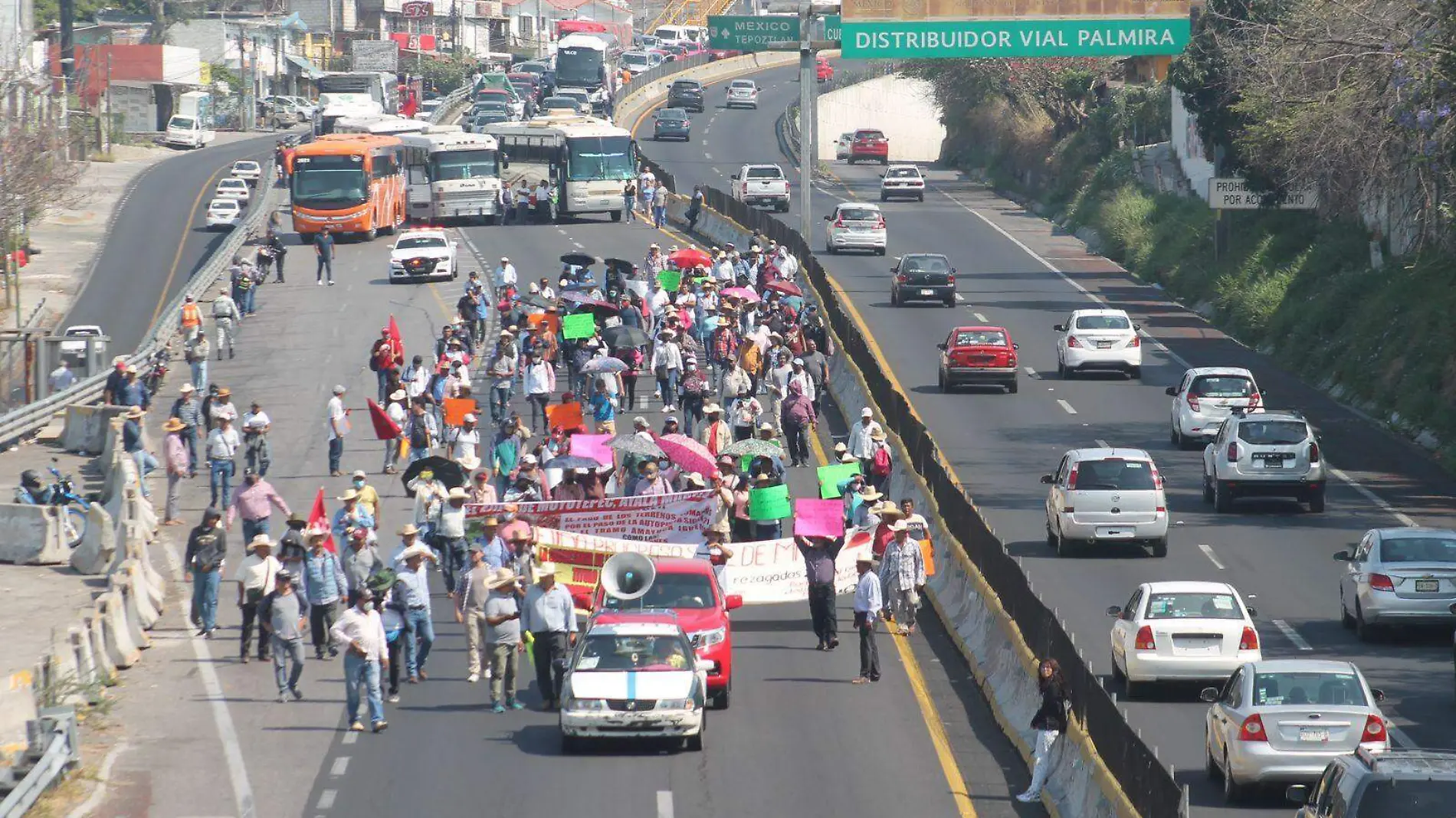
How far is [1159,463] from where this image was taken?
34625 mm

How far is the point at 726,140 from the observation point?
104 meters

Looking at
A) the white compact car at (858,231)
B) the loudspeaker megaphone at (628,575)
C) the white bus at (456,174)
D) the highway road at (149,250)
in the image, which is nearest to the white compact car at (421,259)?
the highway road at (149,250)

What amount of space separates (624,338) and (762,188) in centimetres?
3726

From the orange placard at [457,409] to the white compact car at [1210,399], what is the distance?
13056mm

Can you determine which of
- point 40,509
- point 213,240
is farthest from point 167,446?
point 213,240

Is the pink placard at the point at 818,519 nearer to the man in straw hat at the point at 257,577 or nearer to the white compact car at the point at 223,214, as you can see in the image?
the man in straw hat at the point at 257,577

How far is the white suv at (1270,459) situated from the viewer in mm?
30656

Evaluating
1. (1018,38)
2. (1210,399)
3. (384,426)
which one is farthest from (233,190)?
(1210,399)

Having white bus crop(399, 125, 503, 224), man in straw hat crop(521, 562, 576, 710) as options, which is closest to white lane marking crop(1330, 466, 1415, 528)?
man in straw hat crop(521, 562, 576, 710)

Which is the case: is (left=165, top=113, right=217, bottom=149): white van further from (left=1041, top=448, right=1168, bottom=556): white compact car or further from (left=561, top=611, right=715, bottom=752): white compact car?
(left=561, top=611, right=715, bottom=752): white compact car

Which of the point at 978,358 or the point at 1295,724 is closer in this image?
the point at 1295,724

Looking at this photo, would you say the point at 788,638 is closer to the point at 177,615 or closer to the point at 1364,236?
the point at 177,615

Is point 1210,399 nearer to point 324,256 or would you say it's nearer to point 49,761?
point 49,761

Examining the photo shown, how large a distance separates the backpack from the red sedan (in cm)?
1162
